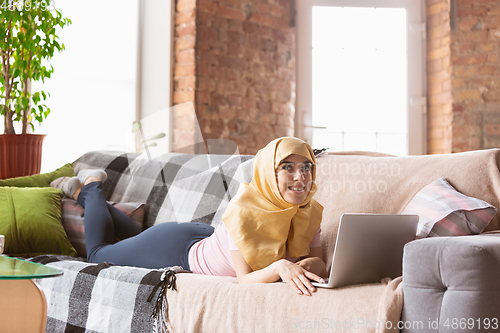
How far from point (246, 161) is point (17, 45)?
1.39 m

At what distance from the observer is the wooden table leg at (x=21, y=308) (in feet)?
4.94

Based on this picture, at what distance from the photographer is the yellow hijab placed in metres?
1.50

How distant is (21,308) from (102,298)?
0.26 metres

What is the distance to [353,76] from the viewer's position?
353 cm

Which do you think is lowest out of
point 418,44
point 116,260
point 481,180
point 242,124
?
point 116,260

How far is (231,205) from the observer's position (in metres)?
1.57

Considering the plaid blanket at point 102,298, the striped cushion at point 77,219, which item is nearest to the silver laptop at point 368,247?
the plaid blanket at point 102,298

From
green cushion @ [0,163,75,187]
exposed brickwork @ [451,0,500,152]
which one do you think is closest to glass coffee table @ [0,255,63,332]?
green cushion @ [0,163,75,187]

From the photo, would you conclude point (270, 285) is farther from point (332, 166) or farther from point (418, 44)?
point (418, 44)

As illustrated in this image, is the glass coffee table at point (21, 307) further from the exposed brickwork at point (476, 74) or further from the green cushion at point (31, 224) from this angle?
the exposed brickwork at point (476, 74)

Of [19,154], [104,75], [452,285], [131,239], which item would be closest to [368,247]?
[452,285]

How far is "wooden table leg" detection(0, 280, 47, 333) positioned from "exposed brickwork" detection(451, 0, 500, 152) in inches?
106

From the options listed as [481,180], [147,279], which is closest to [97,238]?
[147,279]

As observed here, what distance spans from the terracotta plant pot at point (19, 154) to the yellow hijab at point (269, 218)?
156cm
